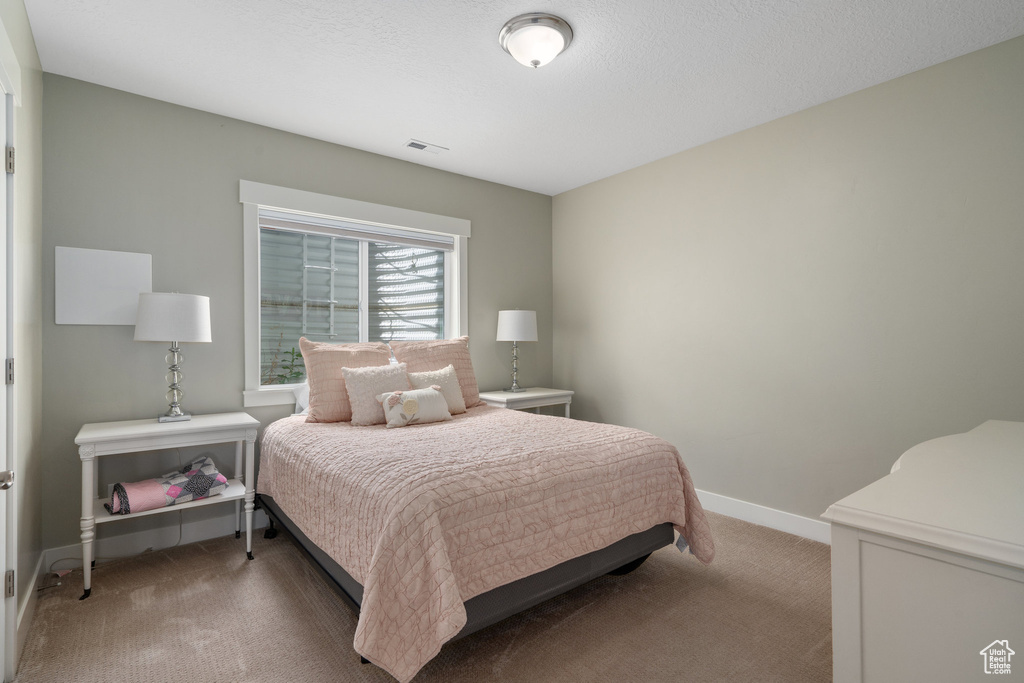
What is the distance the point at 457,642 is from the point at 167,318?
6.74 ft

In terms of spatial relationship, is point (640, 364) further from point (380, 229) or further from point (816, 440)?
point (380, 229)

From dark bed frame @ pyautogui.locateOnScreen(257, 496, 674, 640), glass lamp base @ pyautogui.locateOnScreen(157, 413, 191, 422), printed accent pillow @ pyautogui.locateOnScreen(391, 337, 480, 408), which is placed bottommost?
dark bed frame @ pyautogui.locateOnScreen(257, 496, 674, 640)

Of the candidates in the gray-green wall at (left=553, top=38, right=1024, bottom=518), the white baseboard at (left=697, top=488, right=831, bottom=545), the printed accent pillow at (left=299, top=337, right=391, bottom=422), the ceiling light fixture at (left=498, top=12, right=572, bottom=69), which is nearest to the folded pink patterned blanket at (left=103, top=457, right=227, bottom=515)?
the printed accent pillow at (left=299, top=337, right=391, bottom=422)

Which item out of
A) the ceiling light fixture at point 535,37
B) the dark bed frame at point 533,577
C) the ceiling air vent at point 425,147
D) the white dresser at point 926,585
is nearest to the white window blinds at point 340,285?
the ceiling air vent at point 425,147

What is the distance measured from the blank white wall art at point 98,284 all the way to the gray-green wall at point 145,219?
1.7 inches

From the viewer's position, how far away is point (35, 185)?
90.1 inches

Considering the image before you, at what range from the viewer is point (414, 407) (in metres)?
2.83

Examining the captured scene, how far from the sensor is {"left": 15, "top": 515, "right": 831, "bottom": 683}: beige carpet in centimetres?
175

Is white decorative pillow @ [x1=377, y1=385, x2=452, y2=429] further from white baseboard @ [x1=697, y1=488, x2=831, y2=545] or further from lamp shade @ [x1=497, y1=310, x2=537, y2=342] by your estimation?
white baseboard @ [x1=697, y1=488, x2=831, y2=545]

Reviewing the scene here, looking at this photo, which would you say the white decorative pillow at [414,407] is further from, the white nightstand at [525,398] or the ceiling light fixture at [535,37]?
the ceiling light fixture at [535,37]

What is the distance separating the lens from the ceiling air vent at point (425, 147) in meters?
3.43

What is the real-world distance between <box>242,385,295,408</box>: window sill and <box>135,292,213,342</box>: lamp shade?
0.61 metres

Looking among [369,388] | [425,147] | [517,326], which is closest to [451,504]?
[369,388]

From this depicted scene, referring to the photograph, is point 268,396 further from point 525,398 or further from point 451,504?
point 451,504
